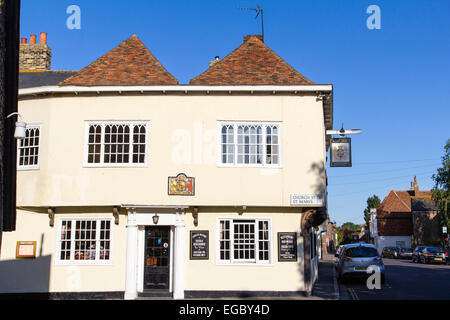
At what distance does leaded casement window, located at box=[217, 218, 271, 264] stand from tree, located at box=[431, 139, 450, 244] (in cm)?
4480

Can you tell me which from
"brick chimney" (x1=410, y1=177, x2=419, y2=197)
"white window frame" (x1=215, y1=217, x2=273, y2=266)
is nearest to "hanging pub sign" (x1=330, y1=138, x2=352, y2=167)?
"white window frame" (x1=215, y1=217, x2=273, y2=266)

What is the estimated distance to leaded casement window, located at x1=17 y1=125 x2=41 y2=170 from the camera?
589 inches

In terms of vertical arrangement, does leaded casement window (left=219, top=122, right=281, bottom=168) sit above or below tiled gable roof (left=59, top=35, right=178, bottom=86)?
below

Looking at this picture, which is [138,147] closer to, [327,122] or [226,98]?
[226,98]

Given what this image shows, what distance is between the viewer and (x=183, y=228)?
14844mm

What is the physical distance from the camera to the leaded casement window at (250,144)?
1493 centimetres

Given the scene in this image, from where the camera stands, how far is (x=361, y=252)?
19516 millimetres

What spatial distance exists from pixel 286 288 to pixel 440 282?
906cm

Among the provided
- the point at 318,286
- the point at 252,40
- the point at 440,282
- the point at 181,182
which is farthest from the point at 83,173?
the point at 440,282

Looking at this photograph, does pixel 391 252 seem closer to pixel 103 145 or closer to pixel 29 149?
pixel 103 145

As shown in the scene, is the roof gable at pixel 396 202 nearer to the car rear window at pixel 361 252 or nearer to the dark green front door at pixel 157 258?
the car rear window at pixel 361 252

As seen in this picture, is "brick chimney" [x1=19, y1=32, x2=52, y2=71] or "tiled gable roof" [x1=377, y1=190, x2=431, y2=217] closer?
"brick chimney" [x1=19, y1=32, x2=52, y2=71]

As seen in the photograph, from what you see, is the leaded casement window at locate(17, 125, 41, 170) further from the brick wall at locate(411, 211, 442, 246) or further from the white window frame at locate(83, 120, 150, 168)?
the brick wall at locate(411, 211, 442, 246)

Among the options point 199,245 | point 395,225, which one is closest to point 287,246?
point 199,245
